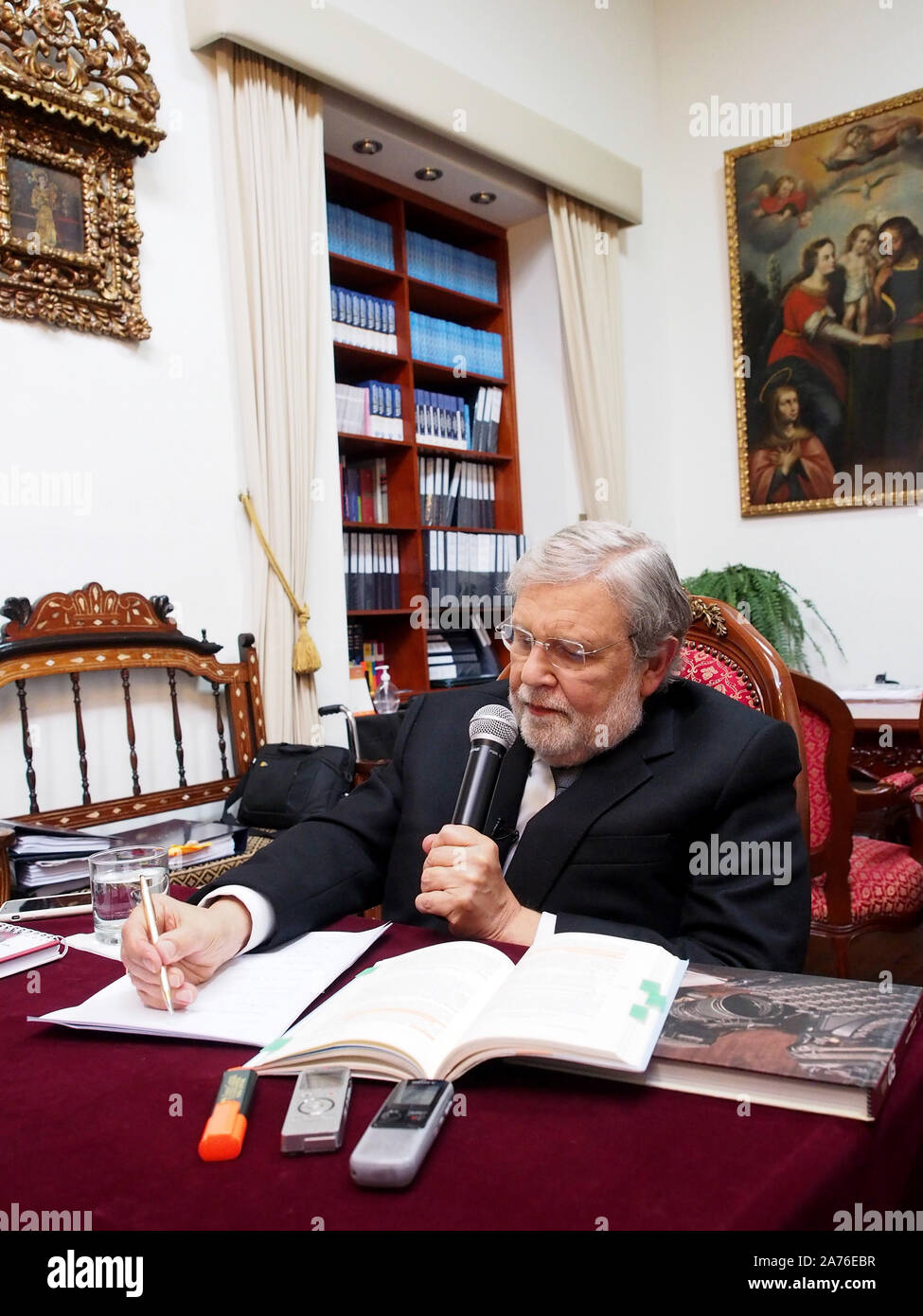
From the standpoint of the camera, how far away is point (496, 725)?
4.83 ft

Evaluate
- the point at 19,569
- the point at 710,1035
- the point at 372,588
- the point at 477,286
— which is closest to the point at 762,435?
the point at 477,286

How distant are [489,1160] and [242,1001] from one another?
43 centimetres

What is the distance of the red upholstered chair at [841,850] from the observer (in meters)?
2.37

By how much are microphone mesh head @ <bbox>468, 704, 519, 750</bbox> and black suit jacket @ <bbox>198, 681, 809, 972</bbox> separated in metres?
0.13

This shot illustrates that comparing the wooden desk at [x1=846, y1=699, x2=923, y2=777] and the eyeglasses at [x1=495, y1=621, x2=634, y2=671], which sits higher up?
→ the eyeglasses at [x1=495, y1=621, x2=634, y2=671]

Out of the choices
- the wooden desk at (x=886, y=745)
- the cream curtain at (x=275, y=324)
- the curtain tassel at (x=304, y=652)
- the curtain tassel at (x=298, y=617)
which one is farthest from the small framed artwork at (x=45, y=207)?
the wooden desk at (x=886, y=745)

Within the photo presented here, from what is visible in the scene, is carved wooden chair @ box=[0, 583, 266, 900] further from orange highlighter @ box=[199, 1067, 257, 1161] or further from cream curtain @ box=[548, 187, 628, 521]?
cream curtain @ box=[548, 187, 628, 521]

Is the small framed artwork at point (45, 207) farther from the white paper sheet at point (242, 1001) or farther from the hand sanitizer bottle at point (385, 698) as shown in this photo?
the white paper sheet at point (242, 1001)

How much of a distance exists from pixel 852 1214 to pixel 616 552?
100cm

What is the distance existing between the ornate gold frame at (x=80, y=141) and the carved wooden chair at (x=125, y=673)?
32.5 inches

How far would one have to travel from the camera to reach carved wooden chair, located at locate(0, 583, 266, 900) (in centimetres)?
276

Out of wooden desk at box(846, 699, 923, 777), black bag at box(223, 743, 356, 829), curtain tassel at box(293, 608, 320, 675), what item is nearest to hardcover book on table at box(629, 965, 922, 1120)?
black bag at box(223, 743, 356, 829)

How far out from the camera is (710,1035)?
0.89 m

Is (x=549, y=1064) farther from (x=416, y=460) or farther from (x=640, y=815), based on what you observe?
(x=416, y=460)
